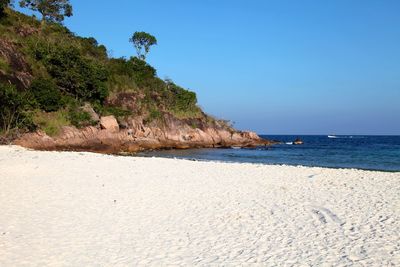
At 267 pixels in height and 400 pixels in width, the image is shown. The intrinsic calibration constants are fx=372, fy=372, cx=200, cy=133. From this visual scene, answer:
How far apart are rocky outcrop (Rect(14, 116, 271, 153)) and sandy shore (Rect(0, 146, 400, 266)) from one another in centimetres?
1703

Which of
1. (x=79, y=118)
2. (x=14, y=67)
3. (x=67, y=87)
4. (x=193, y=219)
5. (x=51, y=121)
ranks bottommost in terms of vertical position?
(x=193, y=219)

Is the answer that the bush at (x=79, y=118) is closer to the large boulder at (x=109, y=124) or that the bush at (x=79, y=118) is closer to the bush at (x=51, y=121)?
the bush at (x=51, y=121)

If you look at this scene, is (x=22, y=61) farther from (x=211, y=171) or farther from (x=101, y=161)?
(x=211, y=171)

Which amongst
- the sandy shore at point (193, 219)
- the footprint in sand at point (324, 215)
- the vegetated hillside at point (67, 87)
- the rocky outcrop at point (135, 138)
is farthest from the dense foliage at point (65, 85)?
the footprint in sand at point (324, 215)

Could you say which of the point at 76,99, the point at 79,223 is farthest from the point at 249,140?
the point at 79,223

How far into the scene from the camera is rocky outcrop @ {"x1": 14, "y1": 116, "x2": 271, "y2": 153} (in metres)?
34.2

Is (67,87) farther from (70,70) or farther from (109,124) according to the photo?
(109,124)

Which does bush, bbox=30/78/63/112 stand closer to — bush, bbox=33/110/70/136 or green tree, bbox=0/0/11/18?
bush, bbox=33/110/70/136

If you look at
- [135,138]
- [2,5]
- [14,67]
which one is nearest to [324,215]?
[135,138]

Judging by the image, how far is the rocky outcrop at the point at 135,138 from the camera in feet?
112

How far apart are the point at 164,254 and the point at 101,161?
50.4 ft

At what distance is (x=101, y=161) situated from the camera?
21.9 metres

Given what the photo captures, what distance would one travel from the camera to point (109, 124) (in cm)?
4059

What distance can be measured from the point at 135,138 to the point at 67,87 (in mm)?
9733
